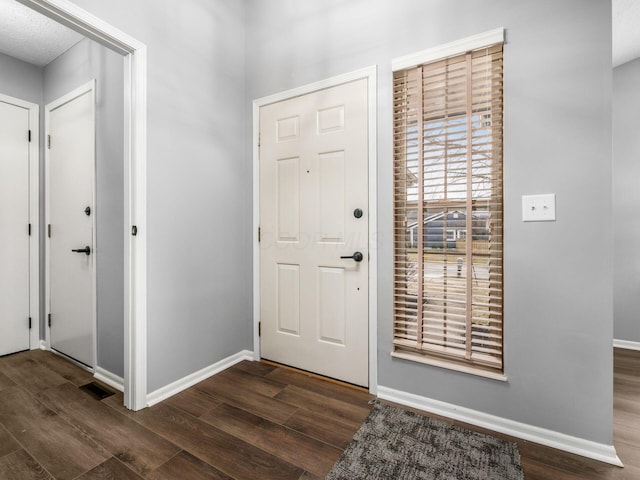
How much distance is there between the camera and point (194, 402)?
1.91 meters

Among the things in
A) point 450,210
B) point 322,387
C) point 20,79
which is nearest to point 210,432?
point 322,387

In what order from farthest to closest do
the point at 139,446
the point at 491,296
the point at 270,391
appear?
the point at 270,391, the point at 491,296, the point at 139,446

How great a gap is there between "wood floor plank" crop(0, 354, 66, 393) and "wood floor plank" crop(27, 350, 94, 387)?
0.03 meters

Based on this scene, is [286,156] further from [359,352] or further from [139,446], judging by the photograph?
[139,446]

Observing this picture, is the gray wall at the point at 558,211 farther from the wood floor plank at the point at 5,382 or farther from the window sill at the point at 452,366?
the wood floor plank at the point at 5,382

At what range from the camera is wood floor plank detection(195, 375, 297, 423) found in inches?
70.4

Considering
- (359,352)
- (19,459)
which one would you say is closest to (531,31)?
(359,352)

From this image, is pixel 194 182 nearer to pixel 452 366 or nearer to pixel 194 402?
pixel 194 402

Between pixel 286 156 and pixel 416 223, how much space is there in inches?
44.4

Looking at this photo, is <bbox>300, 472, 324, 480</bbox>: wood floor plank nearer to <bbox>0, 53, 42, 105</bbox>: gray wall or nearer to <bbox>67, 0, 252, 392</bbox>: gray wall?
<bbox>67, 0, 252, 392</bbox>: gray wall

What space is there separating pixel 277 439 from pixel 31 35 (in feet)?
11.7

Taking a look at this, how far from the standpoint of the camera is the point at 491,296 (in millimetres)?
1652

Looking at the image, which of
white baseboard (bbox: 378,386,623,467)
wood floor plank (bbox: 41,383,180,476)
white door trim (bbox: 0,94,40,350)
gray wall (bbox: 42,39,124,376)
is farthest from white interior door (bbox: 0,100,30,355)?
white baseboard (bbox: 378,386,623,467)

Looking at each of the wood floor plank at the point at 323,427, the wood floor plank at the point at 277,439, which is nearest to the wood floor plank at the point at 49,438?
the wood floor plank at the point at 277,439
